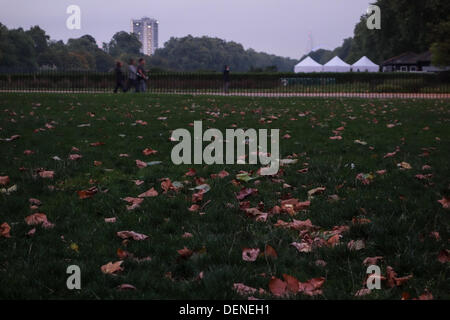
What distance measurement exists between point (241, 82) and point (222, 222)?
26215 millimetres

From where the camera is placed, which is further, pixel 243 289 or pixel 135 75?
pixel 135 75

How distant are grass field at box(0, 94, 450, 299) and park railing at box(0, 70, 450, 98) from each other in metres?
19.8

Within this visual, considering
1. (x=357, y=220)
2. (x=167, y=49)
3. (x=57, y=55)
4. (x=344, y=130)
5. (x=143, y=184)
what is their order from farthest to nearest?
(x=167, y=49)
(x=57, y=55)
(x=344, y=130)
(x=143, y=184)
(x=357, y=220)

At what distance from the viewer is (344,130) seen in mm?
8930

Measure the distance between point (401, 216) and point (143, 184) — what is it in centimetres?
270

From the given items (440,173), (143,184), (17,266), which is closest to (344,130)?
(440,173)

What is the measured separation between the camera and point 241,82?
29422mm

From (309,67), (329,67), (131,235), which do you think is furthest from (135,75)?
(329,67)

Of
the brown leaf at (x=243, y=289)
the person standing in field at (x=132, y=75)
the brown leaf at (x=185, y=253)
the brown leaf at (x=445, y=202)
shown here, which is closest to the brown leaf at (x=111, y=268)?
the brown leaf at (x=185, y=253)

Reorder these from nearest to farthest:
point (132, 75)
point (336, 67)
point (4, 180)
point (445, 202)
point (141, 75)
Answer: point (445, 202) < point (4, 180) < point (141, 75) < point (132, 75) < point (336, 67)

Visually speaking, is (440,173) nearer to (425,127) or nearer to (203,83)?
(425,127)

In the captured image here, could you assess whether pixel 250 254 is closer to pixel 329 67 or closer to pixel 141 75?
pixel 141 75

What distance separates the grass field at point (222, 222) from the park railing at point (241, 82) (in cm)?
1980

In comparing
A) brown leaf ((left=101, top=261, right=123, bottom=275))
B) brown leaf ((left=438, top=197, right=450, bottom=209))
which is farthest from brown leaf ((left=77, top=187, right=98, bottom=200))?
brown leaf ((left=438, top=197, right=450, bottom=209))
